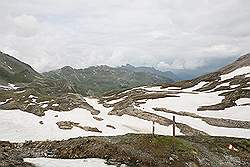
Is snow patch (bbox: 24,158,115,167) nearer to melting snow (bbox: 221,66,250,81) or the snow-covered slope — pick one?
the snow-covered slope

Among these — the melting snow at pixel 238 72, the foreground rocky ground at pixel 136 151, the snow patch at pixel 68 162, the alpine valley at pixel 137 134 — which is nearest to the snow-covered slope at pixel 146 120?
the alpine valley at pixel 137 134

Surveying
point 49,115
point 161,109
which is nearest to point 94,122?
point 49,115

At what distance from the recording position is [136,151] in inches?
1217

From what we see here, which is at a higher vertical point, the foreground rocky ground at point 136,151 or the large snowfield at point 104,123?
the foreground rocky ground at point 136,151

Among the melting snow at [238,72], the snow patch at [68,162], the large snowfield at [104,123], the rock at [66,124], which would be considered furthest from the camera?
the melting snow at [238,72]

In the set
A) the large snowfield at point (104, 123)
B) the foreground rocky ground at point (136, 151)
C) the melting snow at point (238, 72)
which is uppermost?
the melting snow at point (238, 72)

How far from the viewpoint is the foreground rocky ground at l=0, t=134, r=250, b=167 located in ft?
97.3

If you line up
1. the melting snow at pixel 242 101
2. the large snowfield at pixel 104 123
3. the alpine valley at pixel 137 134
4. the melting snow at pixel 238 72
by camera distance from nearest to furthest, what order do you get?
the alpine valley at pixel 137 134 < the large snowfield at pixel 104 123 < the melting snow at pixel 242 101 < the melting snow at pixel 238 72

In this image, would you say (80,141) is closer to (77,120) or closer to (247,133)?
(77,120)

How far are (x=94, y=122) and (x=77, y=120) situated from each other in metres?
3.53

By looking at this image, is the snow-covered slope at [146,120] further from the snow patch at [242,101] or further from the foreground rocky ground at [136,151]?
the foreground rocky ground at [136,151]

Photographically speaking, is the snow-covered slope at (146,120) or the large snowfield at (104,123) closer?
the large snowfield at (104,123)

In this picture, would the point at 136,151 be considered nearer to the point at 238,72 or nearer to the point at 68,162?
the point at 68,162

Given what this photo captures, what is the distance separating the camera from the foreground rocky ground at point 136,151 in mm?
29656
